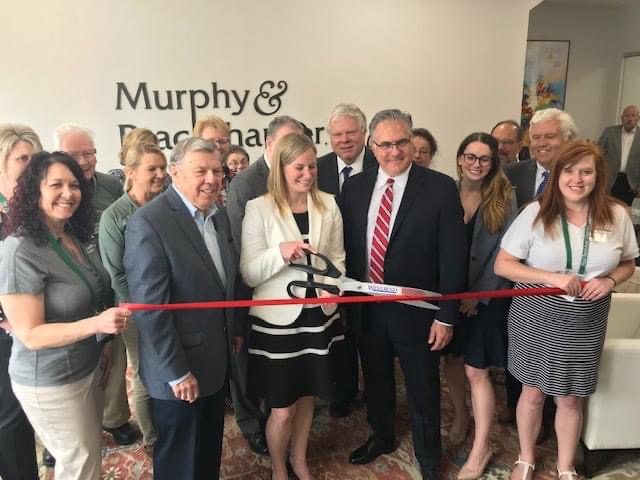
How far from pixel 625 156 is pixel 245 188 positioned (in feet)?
20.9

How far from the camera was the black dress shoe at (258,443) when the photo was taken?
273 centimetres

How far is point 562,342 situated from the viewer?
2.14 m

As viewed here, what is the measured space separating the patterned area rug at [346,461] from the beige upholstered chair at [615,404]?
202 mm

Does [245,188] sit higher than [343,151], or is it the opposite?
[343,151]

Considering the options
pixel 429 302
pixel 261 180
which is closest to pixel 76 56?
pixel 261 180

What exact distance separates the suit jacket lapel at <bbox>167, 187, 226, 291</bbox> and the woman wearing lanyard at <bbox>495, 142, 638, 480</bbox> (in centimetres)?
127

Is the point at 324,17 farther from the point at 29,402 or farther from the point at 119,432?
the point at 29,402

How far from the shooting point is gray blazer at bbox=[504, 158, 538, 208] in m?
2.87

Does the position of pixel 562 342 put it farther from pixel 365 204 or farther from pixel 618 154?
pixel 618 154

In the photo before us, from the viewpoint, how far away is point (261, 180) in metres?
2.53

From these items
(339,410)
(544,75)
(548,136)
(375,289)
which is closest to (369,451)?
(339,410)

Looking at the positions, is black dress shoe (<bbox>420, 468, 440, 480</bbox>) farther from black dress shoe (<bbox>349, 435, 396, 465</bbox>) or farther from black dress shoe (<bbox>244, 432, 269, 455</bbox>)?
black dress shoe (<bbox>244, 432, 269, 455</bbox>)

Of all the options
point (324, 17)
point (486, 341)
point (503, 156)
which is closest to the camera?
point (486, 341)

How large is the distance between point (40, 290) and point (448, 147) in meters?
5.17
